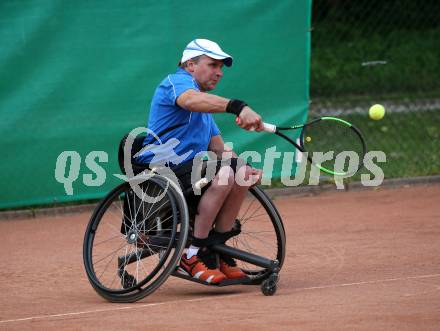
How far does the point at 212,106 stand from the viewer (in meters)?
5.08

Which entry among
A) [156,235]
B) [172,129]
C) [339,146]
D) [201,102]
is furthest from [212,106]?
[339,146]

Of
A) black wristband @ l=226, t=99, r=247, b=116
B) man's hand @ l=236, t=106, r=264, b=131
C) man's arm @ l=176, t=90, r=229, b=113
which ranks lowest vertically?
man's hand @ l=236, t=106, r=264, b=131

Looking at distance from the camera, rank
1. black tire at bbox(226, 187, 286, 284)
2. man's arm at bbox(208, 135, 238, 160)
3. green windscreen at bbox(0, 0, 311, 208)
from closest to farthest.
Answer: black tire at bbox(226, 187, 286, 284)
man's arm at bbox(208, 135, 238, 160)
green windscreen at bbox(0, 0, 311, 208)

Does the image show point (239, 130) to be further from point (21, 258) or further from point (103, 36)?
point (21, 258)

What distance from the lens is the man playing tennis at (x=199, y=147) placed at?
206 inches

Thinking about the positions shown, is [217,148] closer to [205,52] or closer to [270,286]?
[205,52]

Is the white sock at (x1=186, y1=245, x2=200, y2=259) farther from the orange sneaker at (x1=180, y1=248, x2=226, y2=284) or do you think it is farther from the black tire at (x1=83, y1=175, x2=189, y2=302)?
the black tire at (x1=83, y1=175, x2=189, y2=302)

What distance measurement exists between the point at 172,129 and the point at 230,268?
0.85 m

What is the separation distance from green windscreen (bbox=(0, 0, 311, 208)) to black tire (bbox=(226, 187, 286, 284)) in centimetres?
79

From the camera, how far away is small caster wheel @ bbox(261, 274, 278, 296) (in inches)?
205

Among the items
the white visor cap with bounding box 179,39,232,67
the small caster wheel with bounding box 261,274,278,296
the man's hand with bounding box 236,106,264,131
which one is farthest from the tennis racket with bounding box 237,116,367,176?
the small caster wheel with bounding box 261,274,278,296

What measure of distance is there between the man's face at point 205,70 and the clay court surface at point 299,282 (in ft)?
3.86

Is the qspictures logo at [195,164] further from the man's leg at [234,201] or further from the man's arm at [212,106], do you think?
the man's arm at [212,106]

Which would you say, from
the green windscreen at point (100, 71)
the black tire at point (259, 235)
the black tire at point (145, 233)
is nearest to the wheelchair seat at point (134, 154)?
the black tire at point (145, 233)
